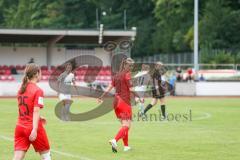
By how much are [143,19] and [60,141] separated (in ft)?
251

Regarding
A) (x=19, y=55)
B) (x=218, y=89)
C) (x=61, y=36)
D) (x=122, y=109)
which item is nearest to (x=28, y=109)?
(x=122, y=109)

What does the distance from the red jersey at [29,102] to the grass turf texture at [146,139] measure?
3701mm

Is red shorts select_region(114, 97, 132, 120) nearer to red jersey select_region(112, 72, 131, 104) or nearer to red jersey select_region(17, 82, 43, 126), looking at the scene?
red jersey select_region(112, 72, 131, 104)

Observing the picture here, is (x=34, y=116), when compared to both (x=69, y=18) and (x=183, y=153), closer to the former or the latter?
(x=183, y=153)

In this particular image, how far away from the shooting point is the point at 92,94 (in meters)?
43.0

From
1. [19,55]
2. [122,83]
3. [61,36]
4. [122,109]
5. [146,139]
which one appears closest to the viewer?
[122,109]

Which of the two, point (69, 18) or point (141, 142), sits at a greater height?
point (69, 18)

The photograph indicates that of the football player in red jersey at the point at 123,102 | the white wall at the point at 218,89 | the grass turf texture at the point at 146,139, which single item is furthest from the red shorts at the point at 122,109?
the white wall at the point at 218,89

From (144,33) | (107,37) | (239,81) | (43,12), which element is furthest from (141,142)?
(43,12)

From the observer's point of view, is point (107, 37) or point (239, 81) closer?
point (239, 81)

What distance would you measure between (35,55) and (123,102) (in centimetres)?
3658

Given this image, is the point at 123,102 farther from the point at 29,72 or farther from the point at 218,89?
the point at 218,89

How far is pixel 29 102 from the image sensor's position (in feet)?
31.1

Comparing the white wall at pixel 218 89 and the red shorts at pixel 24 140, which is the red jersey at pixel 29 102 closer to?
the red shorts at pixel 24 140
